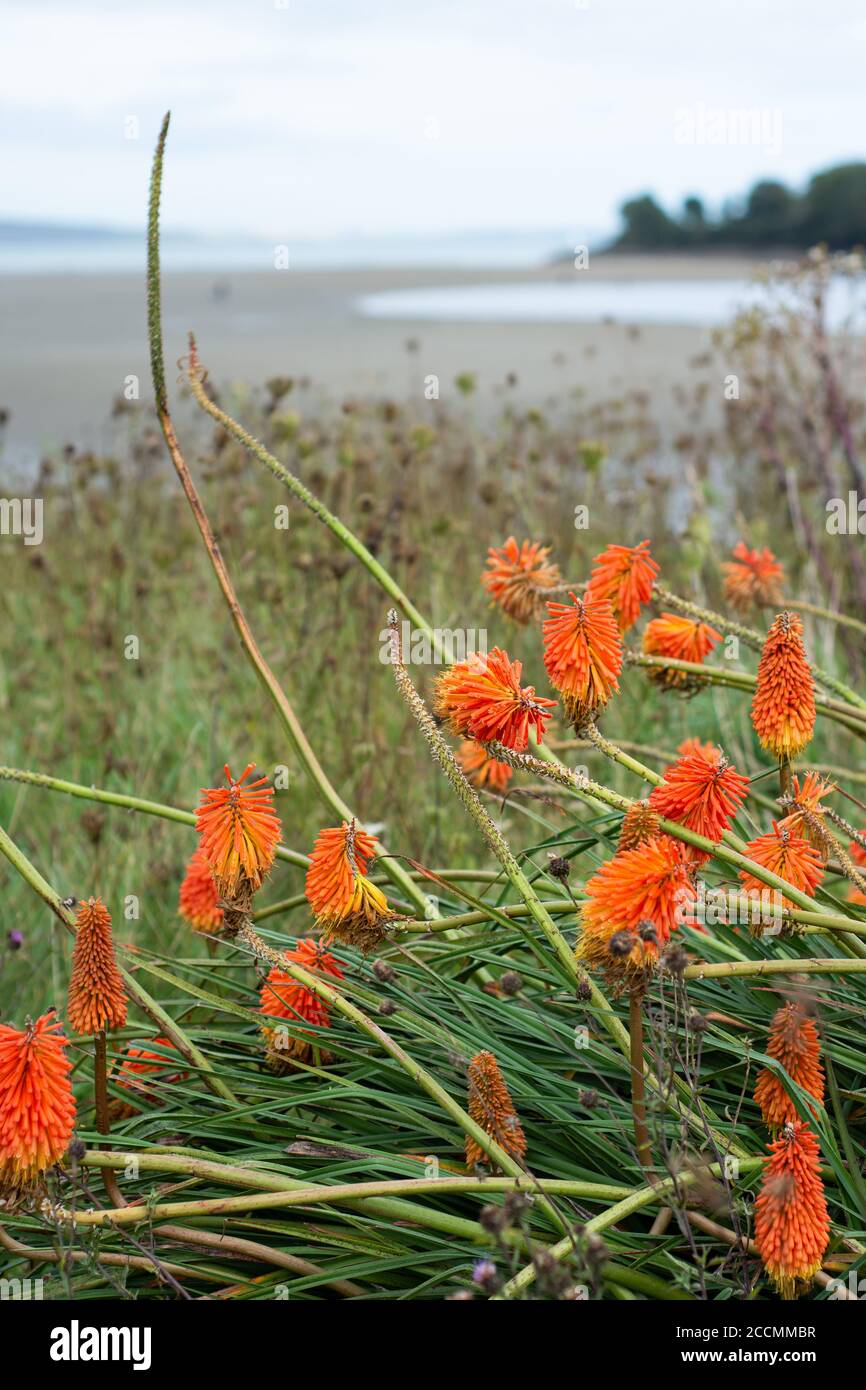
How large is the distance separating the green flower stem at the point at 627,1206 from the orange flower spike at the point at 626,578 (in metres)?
0.76

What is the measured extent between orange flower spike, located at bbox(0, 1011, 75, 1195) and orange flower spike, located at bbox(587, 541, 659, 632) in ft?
3.16

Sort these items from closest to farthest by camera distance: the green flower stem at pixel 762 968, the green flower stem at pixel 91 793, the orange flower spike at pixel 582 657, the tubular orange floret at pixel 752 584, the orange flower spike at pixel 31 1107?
the orange flower spike at pixel 31 1107
the green flower stem at pixel 762 968
the orange flower spike at pixel 582 657
the green flower stem at pixel 91 793
the tubular orange floret at pixel 752 584

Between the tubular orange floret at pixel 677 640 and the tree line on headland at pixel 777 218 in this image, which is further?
the tree line on headland at pixel 777 218

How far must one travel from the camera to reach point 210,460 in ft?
12.6

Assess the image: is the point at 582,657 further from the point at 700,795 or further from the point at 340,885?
the point at 340,885

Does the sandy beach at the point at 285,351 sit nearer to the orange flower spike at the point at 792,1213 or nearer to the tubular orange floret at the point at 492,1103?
the tubular orange floret at the point at 492,1103

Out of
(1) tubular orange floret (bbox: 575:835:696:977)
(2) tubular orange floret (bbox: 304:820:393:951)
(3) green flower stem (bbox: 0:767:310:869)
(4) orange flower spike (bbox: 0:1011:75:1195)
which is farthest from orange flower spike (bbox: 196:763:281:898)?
(1) tubular orange floret (bbox: 575:835:696:977)

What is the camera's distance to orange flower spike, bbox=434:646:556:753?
1.61m

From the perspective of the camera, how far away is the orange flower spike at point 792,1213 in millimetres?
1503

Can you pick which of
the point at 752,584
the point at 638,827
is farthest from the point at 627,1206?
the point at 752,584

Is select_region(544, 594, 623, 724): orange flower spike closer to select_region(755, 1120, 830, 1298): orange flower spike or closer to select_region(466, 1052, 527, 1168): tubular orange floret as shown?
select_region(466, 1052, 527, 1168): tubular orange floret

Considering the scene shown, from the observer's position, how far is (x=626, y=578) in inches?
80.4

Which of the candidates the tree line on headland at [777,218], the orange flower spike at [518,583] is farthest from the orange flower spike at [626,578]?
the tree line on headland at [777,218]
